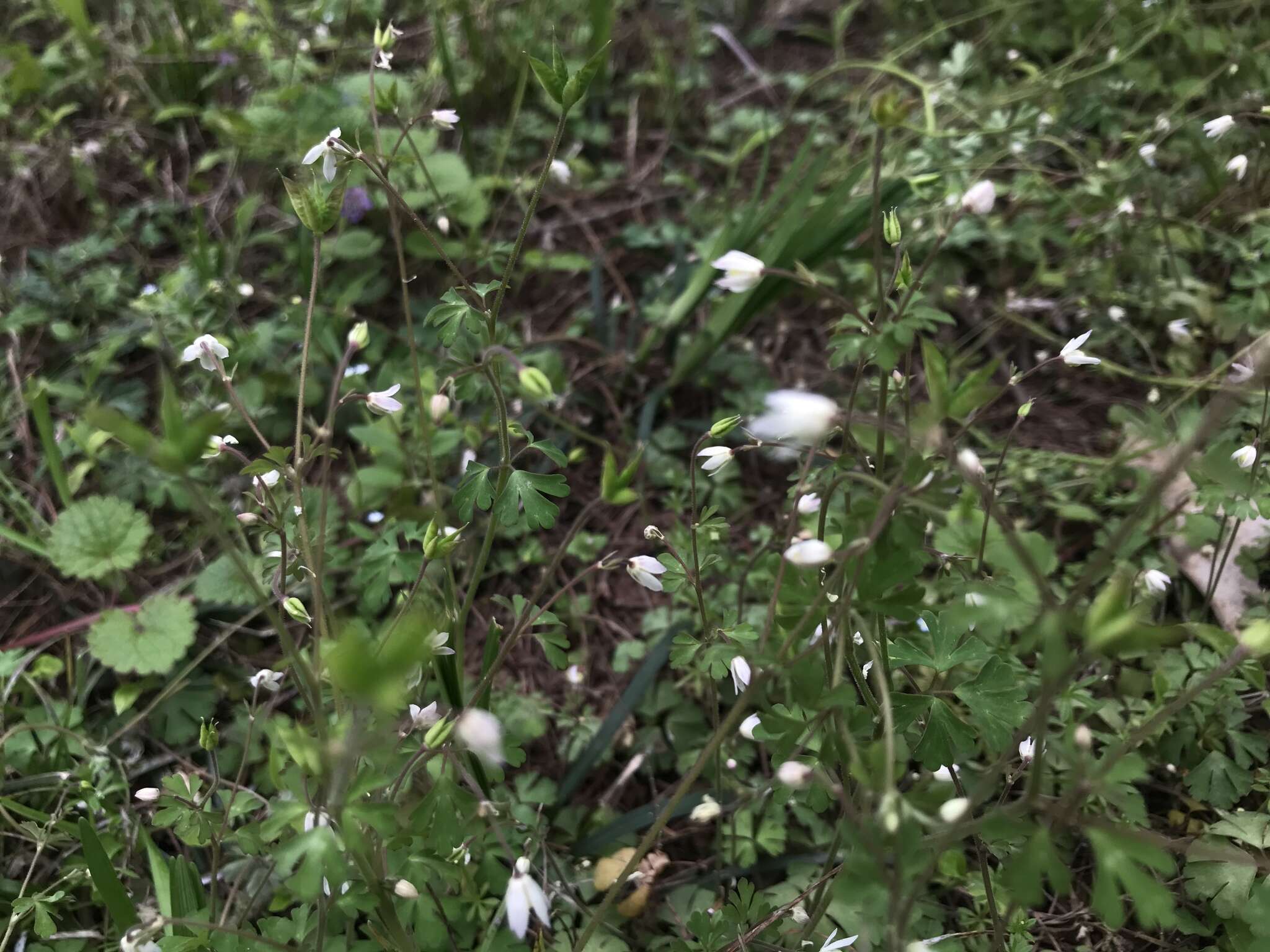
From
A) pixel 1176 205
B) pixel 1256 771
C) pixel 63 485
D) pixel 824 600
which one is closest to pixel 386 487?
pixel 63 485

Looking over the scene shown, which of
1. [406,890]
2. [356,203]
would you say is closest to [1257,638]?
[406,890]

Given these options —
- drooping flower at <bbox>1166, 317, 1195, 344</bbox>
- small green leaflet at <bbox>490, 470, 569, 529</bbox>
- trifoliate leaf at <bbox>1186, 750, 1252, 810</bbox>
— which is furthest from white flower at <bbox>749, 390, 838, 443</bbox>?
drooping flower at <bbox>1166, 317, 1195, 344</bbox>

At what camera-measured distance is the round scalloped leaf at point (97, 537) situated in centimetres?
205

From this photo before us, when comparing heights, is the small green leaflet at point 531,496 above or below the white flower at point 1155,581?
above

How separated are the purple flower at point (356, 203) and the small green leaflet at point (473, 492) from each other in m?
1.55

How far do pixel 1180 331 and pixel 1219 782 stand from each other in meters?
1.24

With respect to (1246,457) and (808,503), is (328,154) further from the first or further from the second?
(1246,457)

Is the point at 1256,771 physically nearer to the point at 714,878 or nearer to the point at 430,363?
the point at 714,878

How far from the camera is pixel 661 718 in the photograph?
1933 mm

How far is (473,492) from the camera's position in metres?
1.37

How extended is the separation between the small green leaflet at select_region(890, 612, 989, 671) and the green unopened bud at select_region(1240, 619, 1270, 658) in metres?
0.38

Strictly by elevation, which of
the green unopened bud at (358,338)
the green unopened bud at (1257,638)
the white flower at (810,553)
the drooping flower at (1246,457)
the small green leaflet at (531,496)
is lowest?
the drooping flower at (1246,457)

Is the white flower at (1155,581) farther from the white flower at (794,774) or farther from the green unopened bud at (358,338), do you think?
the green unopened bud at (358,338)

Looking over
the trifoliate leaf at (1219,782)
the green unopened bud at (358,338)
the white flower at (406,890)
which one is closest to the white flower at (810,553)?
the white flower at (406,890)
